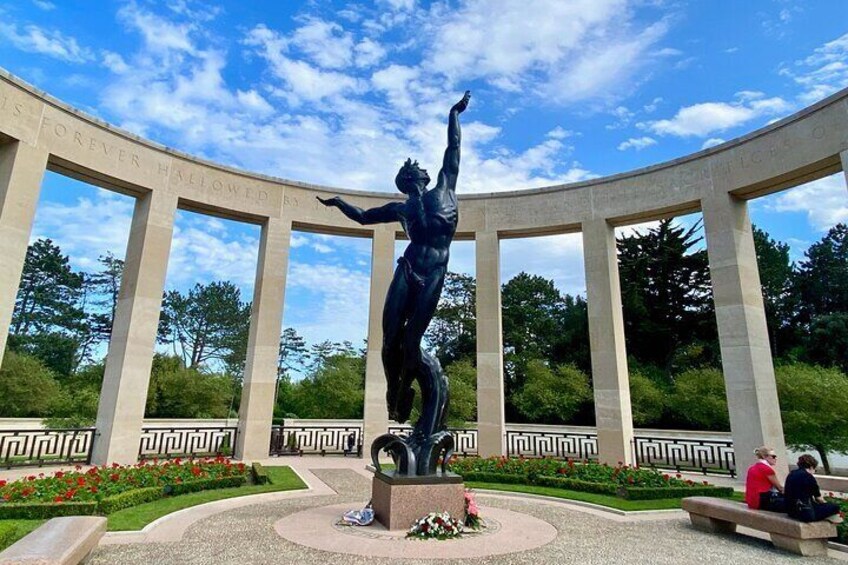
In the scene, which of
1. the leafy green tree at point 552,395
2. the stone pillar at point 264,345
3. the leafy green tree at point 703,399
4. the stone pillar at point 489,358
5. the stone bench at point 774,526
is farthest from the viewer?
the leafy green tree at point 552,395

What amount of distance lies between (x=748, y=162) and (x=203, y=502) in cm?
1708

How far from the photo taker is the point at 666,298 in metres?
34.5

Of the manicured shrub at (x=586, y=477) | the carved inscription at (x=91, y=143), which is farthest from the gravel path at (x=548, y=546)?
the carved inscription at (x=91, y=143)

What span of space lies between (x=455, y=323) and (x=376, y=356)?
77.3 feet

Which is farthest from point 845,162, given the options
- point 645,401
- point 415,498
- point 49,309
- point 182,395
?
point 49,309

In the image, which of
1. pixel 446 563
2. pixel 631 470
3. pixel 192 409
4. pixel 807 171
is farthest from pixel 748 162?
pixel 192 409

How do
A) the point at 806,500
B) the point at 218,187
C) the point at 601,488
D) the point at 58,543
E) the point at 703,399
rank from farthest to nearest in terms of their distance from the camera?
1. the point at 703,399
2. the point at 218,187
3. the point at 601,488
4. the point at 806,500
5. the point at 58,543

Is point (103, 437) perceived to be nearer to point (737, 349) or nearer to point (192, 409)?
point (192, 409)

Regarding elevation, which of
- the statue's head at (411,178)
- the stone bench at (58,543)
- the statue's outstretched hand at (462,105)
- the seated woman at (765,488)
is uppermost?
the statue's outstretched hand at (462,105)

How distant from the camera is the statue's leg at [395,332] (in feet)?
26.7

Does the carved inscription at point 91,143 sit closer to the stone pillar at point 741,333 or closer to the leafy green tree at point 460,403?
the leafy green tree at point 460,403

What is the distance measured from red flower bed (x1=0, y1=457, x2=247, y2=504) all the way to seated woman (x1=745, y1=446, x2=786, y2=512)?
395 inches

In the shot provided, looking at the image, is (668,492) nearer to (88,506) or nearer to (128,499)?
(128,499)

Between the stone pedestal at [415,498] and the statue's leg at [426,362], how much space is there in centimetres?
88
